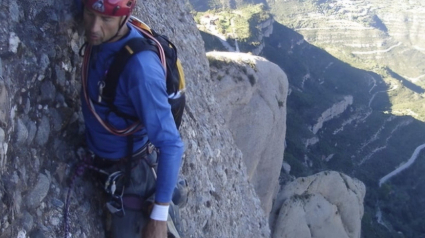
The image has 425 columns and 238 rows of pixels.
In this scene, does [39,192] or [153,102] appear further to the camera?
[39,192]

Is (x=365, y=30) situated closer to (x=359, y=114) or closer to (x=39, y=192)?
(x=359, y=114)

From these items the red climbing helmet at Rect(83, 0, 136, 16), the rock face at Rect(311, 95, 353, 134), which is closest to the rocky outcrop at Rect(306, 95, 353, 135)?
the rock face at Rect(311, 95, 353, 134)

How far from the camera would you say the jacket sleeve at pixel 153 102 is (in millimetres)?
3814

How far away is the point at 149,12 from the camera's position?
9633 mm

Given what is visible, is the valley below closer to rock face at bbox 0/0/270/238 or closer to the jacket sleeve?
rock face at bbox 0/0/270/238

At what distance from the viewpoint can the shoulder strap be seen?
3.96m

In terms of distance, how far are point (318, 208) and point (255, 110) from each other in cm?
525

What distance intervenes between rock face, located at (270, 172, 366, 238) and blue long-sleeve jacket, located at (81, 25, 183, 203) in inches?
637

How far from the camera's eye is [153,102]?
3814mm

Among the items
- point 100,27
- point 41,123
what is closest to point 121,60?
point 100,27

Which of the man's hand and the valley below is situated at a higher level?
the man's hand

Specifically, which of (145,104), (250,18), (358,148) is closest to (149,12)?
(145,104)

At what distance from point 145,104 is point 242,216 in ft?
23.0

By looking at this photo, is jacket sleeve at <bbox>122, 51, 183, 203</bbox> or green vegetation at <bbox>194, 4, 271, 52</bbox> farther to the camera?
green vegetation at <bbox>194, 4, 271, 52</bbox>
